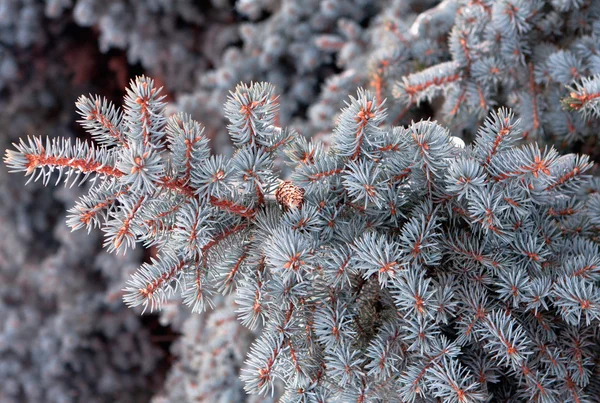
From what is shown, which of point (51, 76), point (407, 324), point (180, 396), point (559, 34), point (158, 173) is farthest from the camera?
point (51, 76)

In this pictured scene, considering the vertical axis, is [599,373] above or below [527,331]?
below

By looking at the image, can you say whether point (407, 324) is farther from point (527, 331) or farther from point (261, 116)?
point (261, 116)

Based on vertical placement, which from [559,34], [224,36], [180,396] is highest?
[559,34]

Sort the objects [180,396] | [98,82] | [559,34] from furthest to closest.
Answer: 1. [98,82]
2. [180,396]
3. [559,34]

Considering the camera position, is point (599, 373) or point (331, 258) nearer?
point (331, 258)

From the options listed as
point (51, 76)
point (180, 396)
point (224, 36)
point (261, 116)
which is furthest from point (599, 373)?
point (51, 76)
